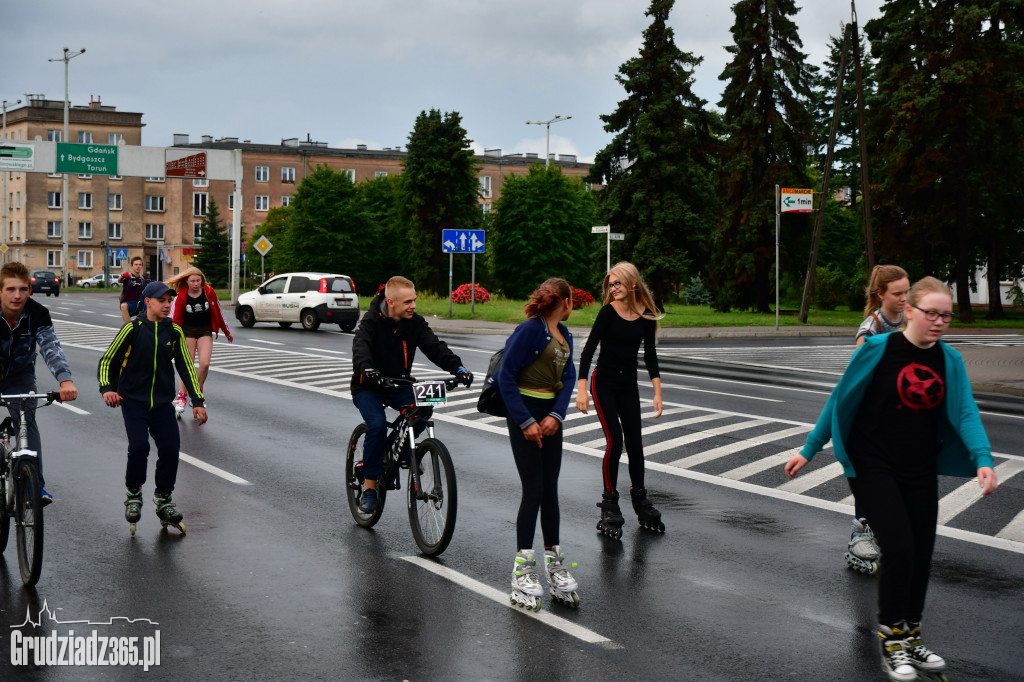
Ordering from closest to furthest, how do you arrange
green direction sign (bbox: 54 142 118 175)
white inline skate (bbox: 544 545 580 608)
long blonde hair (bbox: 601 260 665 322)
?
white inline skate (bbox: 544 545 580 608), long blonde hair (bbox: 601 260 665 322), green direction sign (bbox: 54 142 118 175)

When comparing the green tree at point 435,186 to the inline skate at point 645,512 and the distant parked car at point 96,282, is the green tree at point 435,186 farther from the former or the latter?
the inline skate at point 645,512

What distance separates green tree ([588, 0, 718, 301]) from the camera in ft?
157

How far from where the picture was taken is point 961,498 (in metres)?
8.68

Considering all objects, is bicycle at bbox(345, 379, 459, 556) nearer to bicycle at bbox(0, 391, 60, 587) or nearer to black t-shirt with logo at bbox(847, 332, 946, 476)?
bicycle at bbox(0, 391, 60, 587)

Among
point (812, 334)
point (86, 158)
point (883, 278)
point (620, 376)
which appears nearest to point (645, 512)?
point (620, 376)

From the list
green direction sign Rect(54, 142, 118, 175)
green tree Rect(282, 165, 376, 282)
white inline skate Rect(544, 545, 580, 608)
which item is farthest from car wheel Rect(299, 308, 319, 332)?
green tree Rect(282, 165, 376, 282)

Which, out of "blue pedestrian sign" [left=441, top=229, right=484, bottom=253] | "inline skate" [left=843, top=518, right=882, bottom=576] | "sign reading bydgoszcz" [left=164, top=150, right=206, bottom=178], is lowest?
"inline skate" [left=843, top=518, right=882, bottom=576]

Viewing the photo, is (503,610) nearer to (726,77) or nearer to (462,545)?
(462,545)

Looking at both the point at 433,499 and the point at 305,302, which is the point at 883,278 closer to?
the point at 433,499

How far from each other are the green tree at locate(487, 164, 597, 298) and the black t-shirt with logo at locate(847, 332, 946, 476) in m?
61.1

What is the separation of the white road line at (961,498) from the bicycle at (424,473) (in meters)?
3.74

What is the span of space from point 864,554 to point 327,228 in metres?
65.8

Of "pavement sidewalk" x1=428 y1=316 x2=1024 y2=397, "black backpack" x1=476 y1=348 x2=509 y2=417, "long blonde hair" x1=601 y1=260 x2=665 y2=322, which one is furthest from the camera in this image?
"pavement sidewalk" x1=428 y1=316 x2=1024 y2=397

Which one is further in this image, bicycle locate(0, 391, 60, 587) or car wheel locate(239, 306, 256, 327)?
car wheel locate(239, 306, 256, 327)
